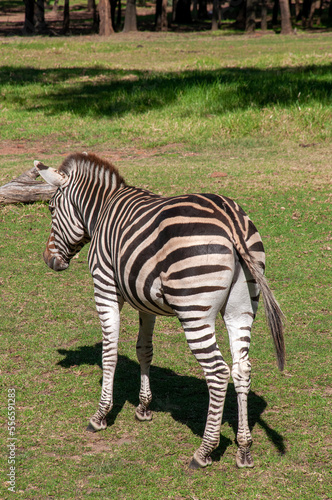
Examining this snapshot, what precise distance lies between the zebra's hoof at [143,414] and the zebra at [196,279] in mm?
310

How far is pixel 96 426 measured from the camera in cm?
423

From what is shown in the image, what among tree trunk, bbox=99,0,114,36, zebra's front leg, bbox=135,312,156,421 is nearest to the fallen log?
zebra's front leg, bbox=135,312,156,421

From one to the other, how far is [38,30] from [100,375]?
35.0 metres

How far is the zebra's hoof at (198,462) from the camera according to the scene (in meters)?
3.71

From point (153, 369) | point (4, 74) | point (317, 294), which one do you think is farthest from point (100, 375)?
point (4, 74)

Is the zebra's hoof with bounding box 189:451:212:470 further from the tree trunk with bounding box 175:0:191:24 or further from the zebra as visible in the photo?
the tree trunk with bounding box 175:0:191:24

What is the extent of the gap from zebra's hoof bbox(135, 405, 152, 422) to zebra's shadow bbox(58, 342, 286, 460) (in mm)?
151

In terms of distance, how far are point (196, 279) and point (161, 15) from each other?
38.7 metres

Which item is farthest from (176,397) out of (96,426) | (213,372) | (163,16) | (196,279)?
(163,16)

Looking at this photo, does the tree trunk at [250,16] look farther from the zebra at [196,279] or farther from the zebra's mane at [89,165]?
the zebra at [196,279]

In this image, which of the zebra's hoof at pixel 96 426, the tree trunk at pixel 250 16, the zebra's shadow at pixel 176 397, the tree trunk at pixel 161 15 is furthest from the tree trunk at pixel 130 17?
the zebra's hoof at pixel 96 426

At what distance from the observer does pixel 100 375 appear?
5.11 m

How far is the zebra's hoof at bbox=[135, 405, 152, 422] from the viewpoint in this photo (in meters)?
4.39

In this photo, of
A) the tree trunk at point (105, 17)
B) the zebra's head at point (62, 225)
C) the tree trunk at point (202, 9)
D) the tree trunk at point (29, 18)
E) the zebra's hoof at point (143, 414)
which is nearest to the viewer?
the zebra's hoof at point (143, 414)
